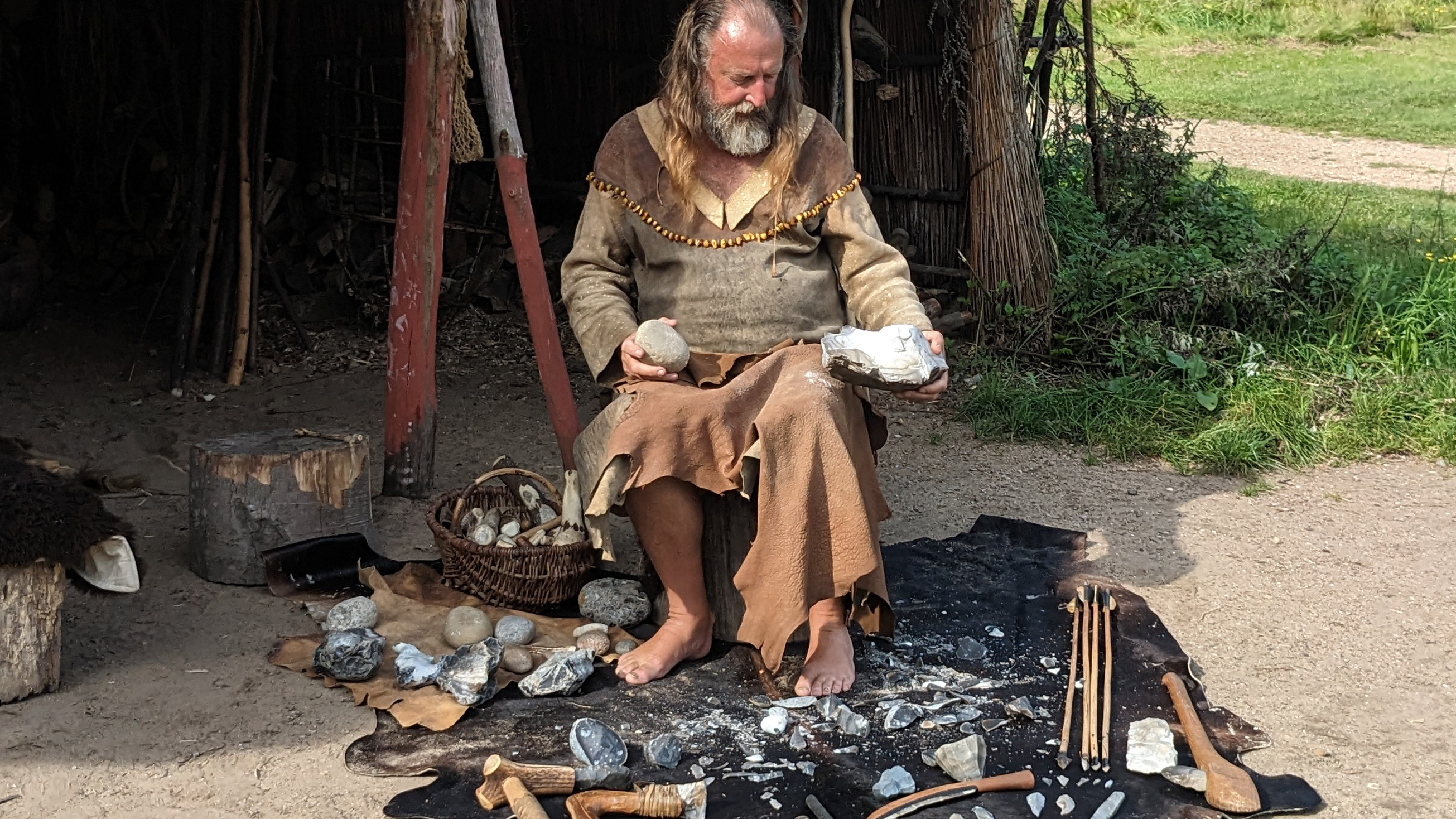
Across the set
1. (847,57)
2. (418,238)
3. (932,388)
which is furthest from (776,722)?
(847,57)

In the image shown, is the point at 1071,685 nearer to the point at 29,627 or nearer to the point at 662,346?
the point at 662,346

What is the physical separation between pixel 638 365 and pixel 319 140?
4.42m

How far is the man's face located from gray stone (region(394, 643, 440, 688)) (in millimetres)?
1566

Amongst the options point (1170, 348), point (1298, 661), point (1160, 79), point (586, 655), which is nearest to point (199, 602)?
point (586, 655)

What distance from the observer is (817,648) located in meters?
3.52

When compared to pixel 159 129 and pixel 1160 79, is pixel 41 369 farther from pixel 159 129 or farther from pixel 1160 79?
pixel 1160 79

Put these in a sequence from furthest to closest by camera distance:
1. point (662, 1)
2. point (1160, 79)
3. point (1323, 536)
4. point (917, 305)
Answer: point (1160, 79), point (662, 1), point (1323, 536), point (917, 305)

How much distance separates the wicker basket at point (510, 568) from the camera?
3830 mm

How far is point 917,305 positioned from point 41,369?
421 cm

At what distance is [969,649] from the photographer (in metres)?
3.67

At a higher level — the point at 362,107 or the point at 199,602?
the point at 362,107

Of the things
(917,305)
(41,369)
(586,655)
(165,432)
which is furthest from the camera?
(41,369)

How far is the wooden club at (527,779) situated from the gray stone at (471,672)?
1.28ft

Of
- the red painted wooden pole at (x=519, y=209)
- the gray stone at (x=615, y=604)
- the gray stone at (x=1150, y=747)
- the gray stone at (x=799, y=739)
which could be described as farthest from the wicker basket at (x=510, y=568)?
the gray stone at (x=1150, y=747)
